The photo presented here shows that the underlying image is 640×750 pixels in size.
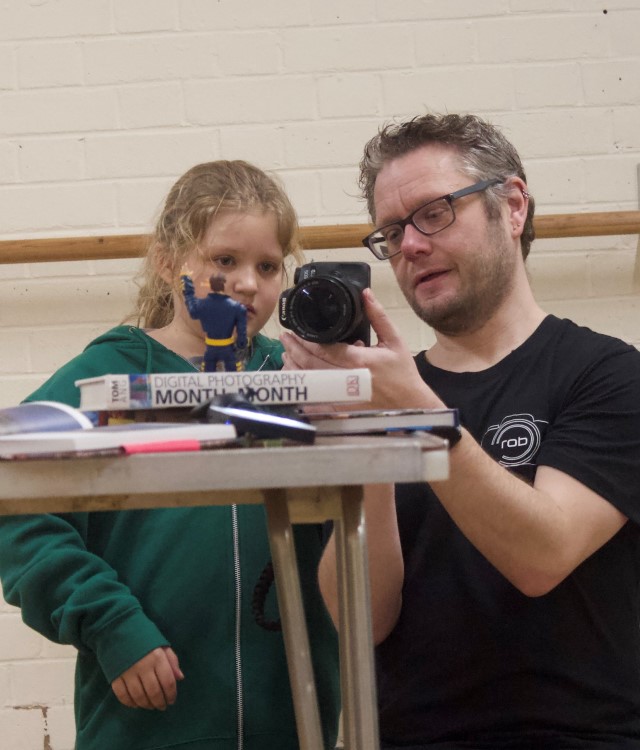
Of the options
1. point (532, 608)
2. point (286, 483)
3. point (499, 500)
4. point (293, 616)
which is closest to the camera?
point (286, 483)

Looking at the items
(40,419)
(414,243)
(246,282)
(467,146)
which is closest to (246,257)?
(246,282)

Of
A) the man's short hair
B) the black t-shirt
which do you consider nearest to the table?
the black t-shirt

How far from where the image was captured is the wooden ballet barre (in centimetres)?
167

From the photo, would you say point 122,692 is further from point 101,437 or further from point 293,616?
point 101,437

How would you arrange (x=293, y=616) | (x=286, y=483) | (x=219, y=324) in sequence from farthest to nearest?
(x=219, y=324), (x=293, y=616), (x=286, y=483)

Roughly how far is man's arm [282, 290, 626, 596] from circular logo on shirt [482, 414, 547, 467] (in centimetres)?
5

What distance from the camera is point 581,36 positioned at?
5.91ft

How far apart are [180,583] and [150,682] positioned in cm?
14

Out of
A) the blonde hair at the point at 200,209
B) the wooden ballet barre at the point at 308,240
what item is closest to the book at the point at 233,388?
the blonde hair at the point at 200,209

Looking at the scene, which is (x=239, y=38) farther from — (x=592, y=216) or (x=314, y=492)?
(x=314, y=492)

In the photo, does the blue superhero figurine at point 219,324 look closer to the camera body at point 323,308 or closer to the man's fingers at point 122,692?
the camera body at point 323,308

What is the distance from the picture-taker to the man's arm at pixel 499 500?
0.84 meters

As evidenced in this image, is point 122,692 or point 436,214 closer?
point 122,692

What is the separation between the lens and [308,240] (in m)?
1.68
